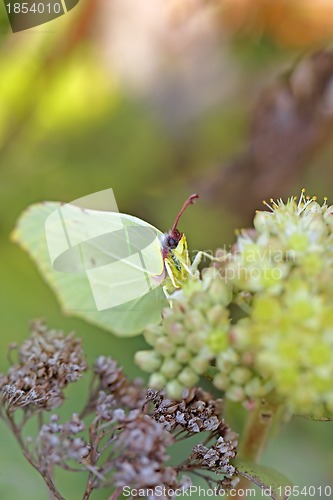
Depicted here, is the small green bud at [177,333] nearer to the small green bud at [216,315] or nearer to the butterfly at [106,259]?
the small green bud at [216,315]

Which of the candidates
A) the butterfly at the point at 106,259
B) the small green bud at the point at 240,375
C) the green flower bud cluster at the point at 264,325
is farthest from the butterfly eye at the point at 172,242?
the small green bud at the point at 240,375

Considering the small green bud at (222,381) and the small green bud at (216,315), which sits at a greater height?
the small green bud at (216,315)

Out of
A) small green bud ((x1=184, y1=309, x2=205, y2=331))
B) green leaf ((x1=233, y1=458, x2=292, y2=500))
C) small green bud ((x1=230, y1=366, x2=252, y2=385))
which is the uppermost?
small green bud ((x1=184, y1=309, x2=205, y2=331))

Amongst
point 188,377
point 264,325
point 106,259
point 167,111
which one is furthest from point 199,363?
point 167,111

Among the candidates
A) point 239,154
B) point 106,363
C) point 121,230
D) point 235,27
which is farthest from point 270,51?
point 106,363

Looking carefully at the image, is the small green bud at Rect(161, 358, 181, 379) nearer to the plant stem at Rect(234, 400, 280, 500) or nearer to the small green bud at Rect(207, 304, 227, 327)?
the small green bud at Rect(207, 304, 227, 327)

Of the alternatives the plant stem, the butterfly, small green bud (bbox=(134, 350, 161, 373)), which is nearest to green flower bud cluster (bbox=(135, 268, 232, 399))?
small green bud (bbox=(134, 350, 161, 373))
